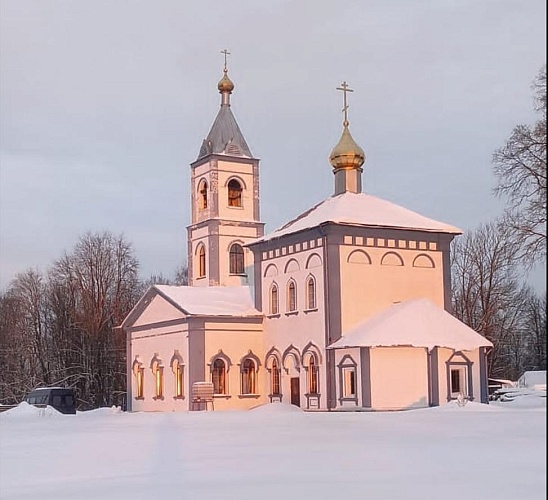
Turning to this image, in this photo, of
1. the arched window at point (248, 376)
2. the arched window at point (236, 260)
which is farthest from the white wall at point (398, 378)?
the arched window at point (236, 260)

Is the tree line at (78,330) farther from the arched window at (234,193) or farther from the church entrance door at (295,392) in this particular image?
the church entrance door at (295,392)

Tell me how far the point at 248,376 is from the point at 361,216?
8489mm

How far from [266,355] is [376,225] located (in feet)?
24.9

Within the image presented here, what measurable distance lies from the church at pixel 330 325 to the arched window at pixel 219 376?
0.14 feet

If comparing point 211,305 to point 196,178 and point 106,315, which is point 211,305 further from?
point 106,315

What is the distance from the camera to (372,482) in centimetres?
1155

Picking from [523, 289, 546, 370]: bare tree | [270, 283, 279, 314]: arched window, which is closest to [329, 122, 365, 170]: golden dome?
[270, 283, 279, 314]: arched window

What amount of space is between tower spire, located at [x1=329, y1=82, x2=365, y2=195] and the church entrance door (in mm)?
9095

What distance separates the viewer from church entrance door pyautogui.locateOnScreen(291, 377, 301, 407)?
36812mm

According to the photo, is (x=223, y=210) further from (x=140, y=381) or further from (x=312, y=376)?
(x=312, y=376)

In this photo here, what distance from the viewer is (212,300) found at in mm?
41469

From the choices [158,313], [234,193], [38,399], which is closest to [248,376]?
[158,313]

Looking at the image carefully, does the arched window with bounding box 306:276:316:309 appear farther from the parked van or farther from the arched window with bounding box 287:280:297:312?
the parked van

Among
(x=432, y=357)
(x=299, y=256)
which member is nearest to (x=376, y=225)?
(x=299, y=256)
